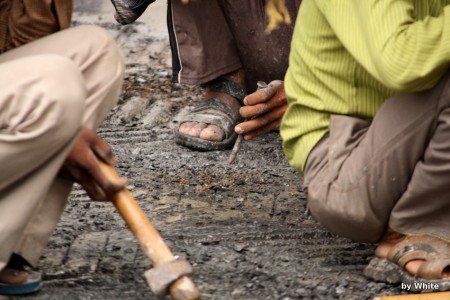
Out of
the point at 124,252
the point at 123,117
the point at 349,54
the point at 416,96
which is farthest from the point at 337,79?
the point at 123,117

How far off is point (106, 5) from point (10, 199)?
4165mm

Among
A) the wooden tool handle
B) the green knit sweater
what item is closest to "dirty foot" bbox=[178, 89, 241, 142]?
the green knit sweater

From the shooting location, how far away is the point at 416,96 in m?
3.33

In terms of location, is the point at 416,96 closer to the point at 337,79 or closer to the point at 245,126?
the point at 337,79

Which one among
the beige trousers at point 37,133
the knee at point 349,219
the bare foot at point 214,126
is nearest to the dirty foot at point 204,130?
the bare foot at point 214,126

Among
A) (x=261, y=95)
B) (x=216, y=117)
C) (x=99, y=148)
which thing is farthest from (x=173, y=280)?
(x=216, y=117)

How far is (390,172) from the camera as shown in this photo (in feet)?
11.0

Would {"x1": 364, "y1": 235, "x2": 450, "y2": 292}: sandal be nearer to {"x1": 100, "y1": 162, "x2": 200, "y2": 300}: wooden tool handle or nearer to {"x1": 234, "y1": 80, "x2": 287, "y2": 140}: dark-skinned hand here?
{"x1": 100, "y1": 162, "x2": 200, "y2": 300}: wooden tool handle

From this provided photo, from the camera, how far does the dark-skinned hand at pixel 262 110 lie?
4.84 meters

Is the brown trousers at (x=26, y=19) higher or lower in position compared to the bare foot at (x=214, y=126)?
higher

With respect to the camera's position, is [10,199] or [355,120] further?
[355,120]

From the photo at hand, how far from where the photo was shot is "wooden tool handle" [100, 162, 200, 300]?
306 cm

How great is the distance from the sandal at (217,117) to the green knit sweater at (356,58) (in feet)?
3.68

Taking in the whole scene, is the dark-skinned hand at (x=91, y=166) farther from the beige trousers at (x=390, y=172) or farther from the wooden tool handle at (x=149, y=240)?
the beige trousers at (x=390, y=172)
